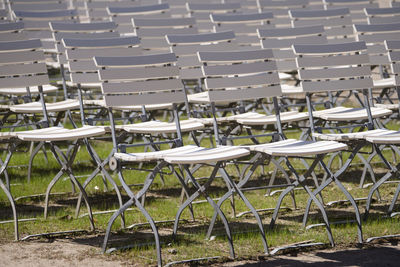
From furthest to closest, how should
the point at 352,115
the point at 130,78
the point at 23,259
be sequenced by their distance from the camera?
the point at 352,115 < the point at 130,78 < the point at 23,259

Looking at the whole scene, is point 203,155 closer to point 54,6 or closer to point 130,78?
point 130,78

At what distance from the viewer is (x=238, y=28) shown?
28.5 feet

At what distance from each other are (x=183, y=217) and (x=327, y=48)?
1.85m

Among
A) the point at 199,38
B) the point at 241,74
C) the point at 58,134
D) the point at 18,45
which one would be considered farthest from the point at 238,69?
the point at 18,45

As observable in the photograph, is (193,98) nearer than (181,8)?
Yes

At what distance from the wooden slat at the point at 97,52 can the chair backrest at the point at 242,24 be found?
82.6 inches

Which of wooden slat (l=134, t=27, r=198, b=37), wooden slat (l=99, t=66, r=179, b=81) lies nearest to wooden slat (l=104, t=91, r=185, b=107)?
wooden slat (l=99, t=66, r=179, b=81)

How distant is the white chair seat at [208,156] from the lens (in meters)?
4.51

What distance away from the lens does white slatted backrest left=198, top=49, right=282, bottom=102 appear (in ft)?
18.5

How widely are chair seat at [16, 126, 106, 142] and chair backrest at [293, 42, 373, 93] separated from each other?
1.71 meters

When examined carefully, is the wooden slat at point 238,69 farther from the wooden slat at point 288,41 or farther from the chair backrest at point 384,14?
the chair backrest at point 384,14

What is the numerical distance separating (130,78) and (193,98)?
172cm

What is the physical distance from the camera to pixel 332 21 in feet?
29.4

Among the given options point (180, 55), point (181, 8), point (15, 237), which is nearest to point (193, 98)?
point (180, 55)
